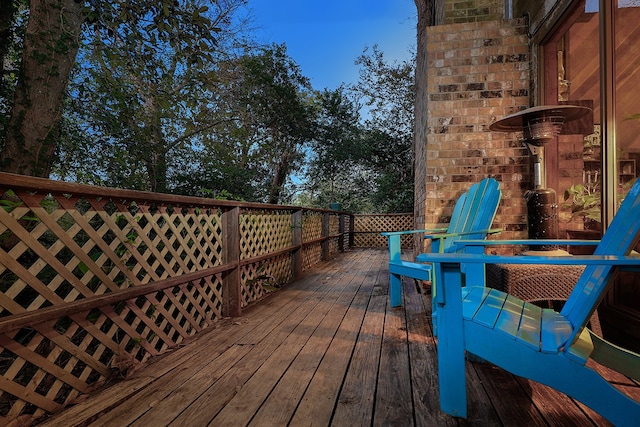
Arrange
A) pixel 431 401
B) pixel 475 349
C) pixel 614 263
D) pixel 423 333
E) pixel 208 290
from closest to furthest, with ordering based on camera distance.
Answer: pixel 614 263, pixel 475 349, pixel 431 401, pixel 423 333, pixel 208 290

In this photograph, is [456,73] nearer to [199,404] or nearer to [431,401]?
[431,401]

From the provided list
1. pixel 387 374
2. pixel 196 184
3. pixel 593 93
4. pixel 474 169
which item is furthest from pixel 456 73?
pixel 196 184

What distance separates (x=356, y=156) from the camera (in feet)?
37.2

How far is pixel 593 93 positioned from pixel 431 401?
231 centimetres

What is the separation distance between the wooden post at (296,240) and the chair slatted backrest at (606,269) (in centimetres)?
348

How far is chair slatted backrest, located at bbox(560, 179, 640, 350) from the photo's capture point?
0.99 meters

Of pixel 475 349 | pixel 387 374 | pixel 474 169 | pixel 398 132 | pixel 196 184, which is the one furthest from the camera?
pixel 398 132

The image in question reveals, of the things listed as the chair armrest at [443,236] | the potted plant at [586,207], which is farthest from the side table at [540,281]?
the potted plant at [586,207]

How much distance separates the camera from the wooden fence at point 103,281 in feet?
4.19

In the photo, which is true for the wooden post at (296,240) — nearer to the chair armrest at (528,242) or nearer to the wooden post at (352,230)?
the chair armrest at (528,242)

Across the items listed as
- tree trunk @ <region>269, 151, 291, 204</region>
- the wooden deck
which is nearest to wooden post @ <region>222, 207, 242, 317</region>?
the wooden deck

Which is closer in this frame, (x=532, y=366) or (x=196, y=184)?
(x=532, y=366)

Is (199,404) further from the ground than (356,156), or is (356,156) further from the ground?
(356,156)

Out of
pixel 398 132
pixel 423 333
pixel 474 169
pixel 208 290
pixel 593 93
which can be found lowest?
pixel 423 333
